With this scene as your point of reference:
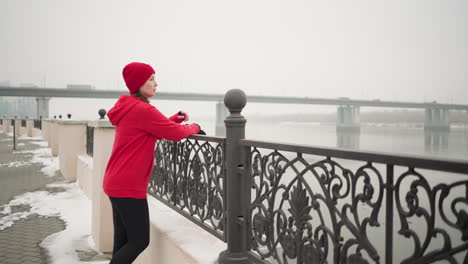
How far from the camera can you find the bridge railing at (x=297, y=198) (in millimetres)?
1603

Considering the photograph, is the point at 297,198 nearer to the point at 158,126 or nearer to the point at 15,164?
the point at 158,126

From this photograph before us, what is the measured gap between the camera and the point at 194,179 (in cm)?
377

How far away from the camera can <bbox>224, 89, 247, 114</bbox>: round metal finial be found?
2.89 meters

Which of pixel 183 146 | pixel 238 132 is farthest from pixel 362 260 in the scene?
pixel 183 146

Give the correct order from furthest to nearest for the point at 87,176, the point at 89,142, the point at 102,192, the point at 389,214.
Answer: the point at 89,142, the point at 87,176, the point at 102,192, the point at 389,214

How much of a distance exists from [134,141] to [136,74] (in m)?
0.53

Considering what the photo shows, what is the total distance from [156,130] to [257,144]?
2.54ft

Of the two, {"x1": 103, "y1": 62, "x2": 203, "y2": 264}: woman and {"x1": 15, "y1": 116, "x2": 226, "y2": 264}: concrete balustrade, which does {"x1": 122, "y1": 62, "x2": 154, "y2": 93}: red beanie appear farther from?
{"x1": 15, "y1": 116, "x2": 226, "y2": 264}: concrete balustrade

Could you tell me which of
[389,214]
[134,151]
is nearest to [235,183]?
[134,151]

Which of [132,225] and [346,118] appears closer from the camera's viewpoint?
[132,225]

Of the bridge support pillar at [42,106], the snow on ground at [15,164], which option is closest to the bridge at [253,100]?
the bridge support pillar at [42,106]

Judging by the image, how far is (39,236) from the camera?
570 centimetres

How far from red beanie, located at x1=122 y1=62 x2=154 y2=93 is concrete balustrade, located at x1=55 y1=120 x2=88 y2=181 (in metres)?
8.38

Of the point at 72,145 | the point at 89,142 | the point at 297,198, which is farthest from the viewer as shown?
the point at 72,145
